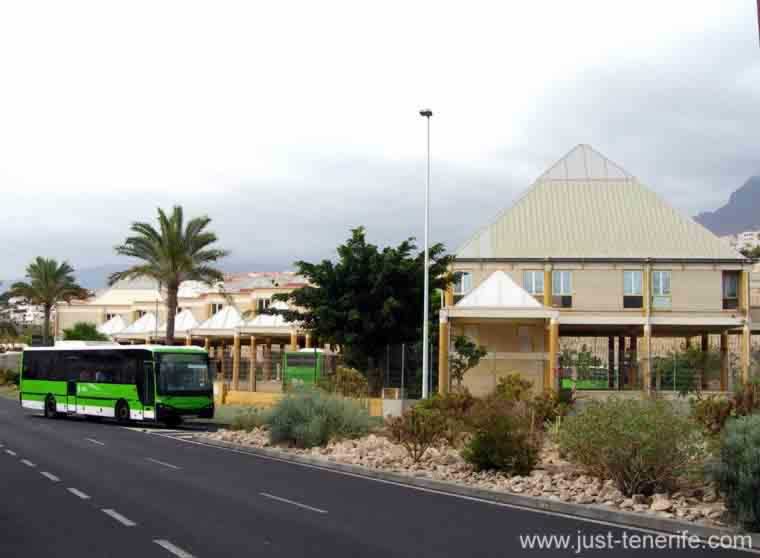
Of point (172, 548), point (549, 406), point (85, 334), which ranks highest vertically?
point (85, 334)

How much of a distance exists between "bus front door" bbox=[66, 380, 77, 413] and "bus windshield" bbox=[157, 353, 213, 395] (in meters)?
6.11

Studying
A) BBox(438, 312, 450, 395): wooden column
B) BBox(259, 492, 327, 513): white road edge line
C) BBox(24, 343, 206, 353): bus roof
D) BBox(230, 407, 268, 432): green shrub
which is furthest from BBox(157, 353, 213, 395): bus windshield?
BBox(259, 492, 327, 513): white road edge line

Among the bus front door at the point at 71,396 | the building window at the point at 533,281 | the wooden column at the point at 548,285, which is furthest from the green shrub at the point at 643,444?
the building window at the point at 533,281

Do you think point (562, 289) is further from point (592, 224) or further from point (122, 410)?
point (122, 410)

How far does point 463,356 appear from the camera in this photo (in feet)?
144

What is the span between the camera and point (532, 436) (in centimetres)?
2081

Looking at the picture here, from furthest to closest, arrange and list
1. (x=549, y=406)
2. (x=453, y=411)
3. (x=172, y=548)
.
Answer: 1. (x=549, y=406)
2. (x=453, y=411)
3. (x=172, y=548)

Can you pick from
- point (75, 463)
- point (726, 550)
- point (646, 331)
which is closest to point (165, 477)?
point (75, 463)

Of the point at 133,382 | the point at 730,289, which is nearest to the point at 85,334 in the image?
the point at 133,382

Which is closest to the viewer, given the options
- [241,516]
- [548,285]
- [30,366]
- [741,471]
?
[741,471]

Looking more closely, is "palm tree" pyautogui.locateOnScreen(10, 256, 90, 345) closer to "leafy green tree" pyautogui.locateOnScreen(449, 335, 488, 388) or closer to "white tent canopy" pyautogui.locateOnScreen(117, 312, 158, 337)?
"white tent canopy" pyautogui.locateOnScreen(117, 312, 158, 337)

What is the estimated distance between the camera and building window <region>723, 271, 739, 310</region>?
52719mm

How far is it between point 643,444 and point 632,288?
126 ft

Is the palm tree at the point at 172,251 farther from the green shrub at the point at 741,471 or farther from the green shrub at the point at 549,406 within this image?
the green shrub at the point at 741,471
